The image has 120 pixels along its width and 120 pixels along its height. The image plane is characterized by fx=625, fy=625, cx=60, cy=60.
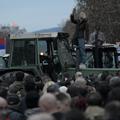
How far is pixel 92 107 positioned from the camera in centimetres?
859

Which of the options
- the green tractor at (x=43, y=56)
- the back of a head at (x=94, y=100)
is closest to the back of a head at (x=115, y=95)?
the back of a head at (x=94, y=100)

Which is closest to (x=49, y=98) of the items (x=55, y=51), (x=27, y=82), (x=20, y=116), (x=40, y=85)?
(x=20, y=116)

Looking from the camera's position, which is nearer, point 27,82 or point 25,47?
point 27,82

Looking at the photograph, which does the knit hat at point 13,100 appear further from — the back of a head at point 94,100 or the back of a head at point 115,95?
the back of a head at point 115,95

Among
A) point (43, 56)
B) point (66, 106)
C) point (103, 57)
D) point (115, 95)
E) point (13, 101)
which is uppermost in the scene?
point (43, 56)

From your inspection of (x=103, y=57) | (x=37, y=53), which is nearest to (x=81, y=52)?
(x=37, y=53)

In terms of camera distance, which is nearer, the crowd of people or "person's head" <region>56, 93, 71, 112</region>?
the crowd of people

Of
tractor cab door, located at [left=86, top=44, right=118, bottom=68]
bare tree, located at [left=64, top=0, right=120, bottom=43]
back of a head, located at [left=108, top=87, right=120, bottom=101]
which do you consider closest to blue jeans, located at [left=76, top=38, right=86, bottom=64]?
tractor cab door, located at [left=86, top=44, right=118, bottom=68]

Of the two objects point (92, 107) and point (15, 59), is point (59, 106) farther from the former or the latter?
point (15, 59)

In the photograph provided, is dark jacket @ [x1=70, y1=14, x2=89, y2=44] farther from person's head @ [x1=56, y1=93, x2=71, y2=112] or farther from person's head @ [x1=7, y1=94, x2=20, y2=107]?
person's head @ [x1=56, y1=93, x2=71, y2=112]

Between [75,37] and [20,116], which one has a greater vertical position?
[75,37]

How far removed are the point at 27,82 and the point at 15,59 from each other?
6.47 metres

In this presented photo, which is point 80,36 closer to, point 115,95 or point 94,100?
point 94,100

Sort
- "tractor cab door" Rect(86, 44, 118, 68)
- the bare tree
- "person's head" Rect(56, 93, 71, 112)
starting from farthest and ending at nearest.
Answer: the bare tree
"tractor cab door" Rect(86, 44, 118, 68)
"person's head" Rect(56, 93, 71, 112)
